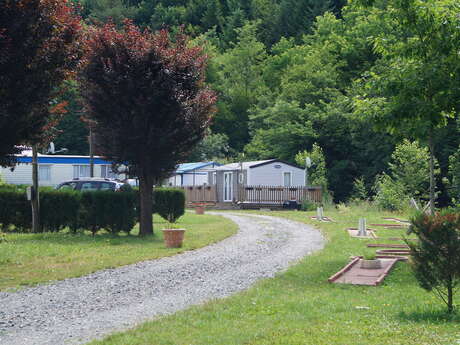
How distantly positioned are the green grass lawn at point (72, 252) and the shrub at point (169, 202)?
2.21 meters

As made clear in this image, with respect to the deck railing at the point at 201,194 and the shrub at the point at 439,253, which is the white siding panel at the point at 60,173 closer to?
the deck railing at the point at 201,194

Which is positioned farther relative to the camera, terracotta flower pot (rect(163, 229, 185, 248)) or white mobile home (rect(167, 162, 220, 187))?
white mobile home (rect(167, 162, 220, 187))

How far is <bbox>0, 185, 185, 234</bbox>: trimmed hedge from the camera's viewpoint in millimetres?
18188

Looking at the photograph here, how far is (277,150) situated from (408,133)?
35138 millimetres

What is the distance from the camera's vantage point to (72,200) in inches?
731

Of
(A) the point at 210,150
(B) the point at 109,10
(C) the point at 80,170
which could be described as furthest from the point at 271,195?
(B) the point at 109,10

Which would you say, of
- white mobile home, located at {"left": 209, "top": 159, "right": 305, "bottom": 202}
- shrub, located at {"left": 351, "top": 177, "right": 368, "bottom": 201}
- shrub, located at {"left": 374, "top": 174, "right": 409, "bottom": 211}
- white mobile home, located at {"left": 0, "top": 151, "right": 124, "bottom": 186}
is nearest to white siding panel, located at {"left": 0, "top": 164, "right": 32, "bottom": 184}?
white mobile home, located at {"left": 0, "top": 151, "right": 124, "bottom": 186}

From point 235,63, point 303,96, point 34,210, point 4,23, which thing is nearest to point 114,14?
point 235,63

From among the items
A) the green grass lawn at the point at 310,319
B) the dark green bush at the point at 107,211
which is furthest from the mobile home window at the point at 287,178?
the green grass lawn at the point at 310,319

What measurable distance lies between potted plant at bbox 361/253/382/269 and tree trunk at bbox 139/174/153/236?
8.41 meters

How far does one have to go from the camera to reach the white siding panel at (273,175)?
3806 cm

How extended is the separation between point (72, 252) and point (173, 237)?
2.54 m

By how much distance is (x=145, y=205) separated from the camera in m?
18.5

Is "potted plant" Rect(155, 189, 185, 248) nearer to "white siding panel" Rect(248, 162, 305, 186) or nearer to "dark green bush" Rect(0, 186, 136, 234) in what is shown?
"dark green bush" Rect(0, 186, 136, 234)
